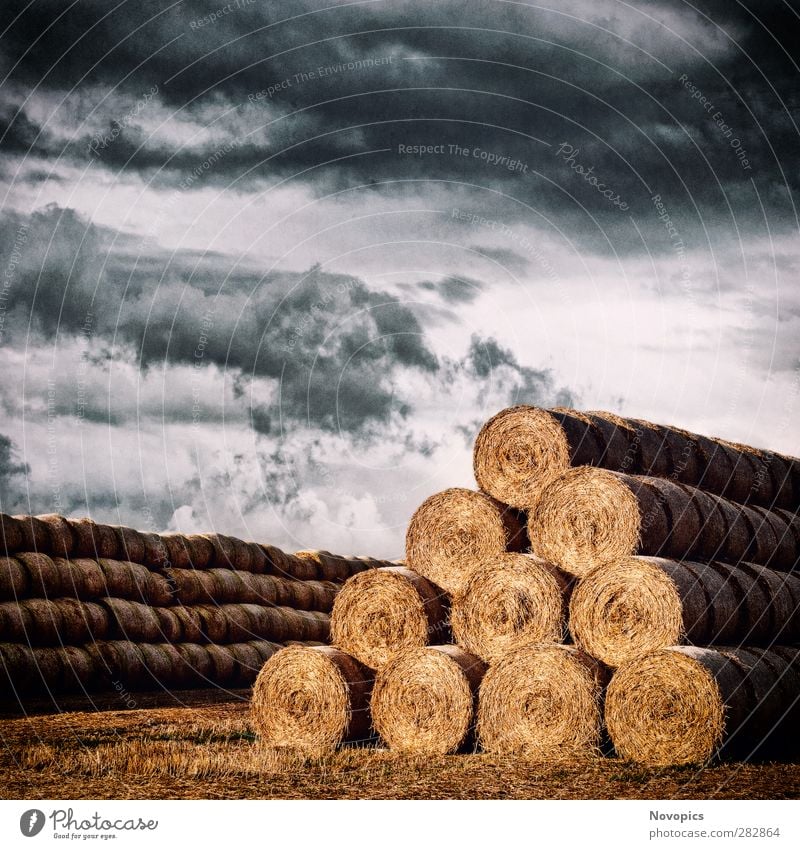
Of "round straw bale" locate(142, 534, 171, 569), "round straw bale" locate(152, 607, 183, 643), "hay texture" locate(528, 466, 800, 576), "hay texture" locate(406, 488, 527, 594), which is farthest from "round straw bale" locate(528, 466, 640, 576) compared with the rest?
"round straw bale" locate(142, 534, 171, 569)

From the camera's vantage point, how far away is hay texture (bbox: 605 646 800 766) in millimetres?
5395

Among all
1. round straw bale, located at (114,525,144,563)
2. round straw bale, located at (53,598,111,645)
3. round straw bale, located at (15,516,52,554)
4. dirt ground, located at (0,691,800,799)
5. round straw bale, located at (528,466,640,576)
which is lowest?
dirt ground, located at (0,691,800,799)

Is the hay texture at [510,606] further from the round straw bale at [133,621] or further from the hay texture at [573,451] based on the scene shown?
the round straw bale at [133,621]

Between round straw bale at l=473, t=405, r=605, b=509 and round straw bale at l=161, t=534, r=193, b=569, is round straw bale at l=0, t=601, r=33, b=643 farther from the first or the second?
round straw bale at l=473, t=405, r=605, b=509

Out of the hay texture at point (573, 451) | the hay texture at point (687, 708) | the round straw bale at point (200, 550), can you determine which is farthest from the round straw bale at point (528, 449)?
the round straw bale at point (200, 550)

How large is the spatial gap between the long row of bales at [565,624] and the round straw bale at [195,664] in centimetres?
315

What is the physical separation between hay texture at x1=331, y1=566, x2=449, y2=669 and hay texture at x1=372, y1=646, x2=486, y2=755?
0.25 m

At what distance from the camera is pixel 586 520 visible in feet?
20.6

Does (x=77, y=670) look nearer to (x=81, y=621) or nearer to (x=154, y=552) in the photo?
(x=81, y=621)

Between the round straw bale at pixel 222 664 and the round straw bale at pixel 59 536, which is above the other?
the round straw bale at pixel 59 536

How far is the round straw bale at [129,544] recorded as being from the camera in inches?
383

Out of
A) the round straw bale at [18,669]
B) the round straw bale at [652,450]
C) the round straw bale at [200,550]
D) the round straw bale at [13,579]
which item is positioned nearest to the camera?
the round straw bale at [652,450]

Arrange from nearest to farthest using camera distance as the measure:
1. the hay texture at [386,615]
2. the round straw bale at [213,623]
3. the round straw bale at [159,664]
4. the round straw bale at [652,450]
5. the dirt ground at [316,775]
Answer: the dirt ground at [316,775] < the hay texture at [386,615] < the round straw bale at [652,450] < the round straw bale at [159,664] < the round straw bale at [213,623]
